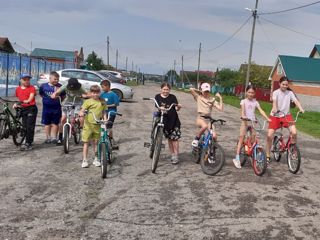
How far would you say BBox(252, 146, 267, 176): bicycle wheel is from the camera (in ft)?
25.4

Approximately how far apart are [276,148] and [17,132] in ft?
17.7

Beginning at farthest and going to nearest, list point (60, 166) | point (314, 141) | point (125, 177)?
point (314, 141)
point (60, 166)
point (125, 177)

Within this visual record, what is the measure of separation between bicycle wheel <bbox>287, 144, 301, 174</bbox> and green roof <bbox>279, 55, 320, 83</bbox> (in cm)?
4292

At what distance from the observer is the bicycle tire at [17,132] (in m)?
9.27

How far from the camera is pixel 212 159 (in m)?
7.88

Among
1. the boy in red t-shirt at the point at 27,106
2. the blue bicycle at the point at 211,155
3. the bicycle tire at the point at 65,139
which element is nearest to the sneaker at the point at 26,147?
the boy in red t-shirt at the point at 27,106

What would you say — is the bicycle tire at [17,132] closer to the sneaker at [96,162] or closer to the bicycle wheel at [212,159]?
the sneaker at [96,162]

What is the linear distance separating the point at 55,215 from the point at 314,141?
1036cm

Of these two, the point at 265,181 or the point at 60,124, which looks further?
the point at 60,124

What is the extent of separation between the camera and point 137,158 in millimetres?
8898

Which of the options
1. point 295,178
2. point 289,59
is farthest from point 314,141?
point 289,59

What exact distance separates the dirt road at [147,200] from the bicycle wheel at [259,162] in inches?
5.8

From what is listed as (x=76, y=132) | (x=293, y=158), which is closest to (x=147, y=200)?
(x=293, y=158)

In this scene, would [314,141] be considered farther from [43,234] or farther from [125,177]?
[43,234]
